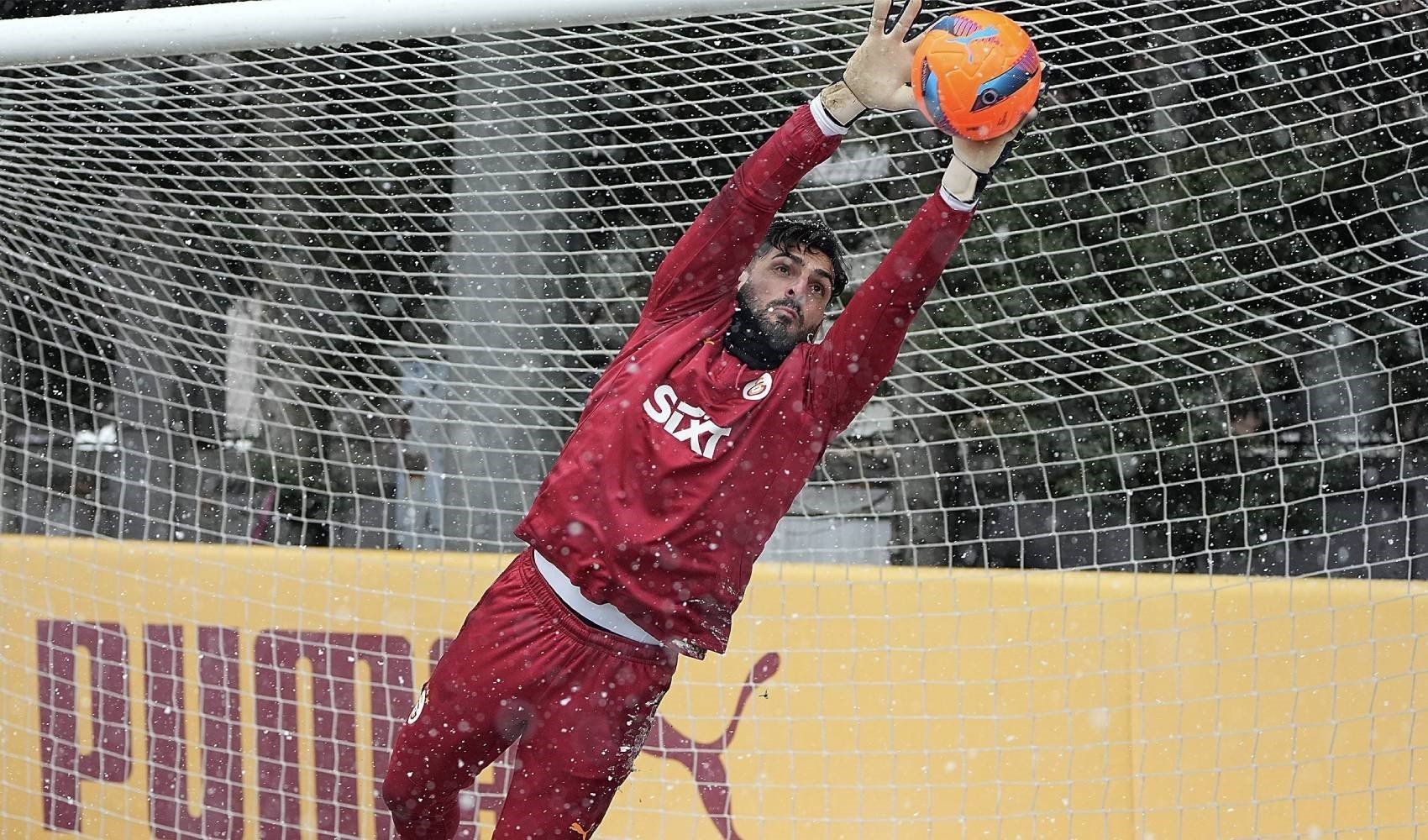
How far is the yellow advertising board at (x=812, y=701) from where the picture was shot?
12.8 ft

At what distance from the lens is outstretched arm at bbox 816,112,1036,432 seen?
2535mm

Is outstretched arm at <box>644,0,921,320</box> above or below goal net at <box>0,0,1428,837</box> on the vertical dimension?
above

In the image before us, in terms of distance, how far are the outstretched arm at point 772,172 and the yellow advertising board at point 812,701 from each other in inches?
62.7

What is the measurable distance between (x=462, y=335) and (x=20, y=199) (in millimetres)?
1838

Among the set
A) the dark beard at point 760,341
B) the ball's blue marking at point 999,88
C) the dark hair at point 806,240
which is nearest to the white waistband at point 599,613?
the dark beard at point 760,341

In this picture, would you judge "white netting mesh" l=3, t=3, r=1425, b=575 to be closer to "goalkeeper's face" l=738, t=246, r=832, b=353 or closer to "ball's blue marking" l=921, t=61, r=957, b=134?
"goalkeeper's face" l=738, t=246, r=832, b=353

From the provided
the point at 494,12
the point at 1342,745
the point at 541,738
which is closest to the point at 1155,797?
the point at 1342,745

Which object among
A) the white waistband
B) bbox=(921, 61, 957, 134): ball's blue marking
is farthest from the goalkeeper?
bbox=(921, 61, 957, 134): ball's blue marking

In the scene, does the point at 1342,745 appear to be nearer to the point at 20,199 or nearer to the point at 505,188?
the point at 505,188

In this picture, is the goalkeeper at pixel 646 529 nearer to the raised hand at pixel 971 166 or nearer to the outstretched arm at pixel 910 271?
the outstretched arm at pixel 910 271

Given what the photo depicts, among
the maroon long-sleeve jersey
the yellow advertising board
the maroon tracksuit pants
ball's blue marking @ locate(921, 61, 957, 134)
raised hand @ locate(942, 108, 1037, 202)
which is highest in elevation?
ball's blue marking @ locate(921, 61, 957, 134)

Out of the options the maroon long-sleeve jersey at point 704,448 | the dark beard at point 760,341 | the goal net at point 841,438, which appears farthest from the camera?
the goal net at point 841,438

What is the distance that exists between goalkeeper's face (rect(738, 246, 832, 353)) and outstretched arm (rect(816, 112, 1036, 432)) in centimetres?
18

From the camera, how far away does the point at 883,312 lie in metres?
2.62
